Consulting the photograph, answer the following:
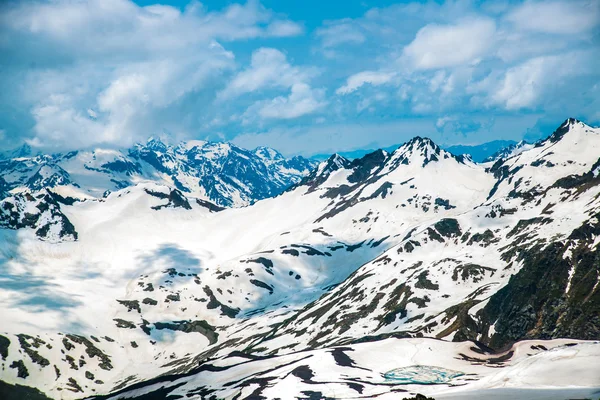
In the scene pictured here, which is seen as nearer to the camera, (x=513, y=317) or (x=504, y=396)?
(x=504, y=396)

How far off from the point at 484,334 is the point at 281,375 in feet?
333

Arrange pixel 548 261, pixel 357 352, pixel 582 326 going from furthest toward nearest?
1. pixel 548 261
2. pixel 582 326
3. pixel 357 352

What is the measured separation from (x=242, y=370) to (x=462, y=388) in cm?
6872

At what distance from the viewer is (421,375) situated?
348 feet

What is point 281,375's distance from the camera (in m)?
113

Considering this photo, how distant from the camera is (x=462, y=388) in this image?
8012 centimetres

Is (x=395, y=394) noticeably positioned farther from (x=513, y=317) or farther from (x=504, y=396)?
(x=513, y=317)

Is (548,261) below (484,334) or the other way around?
the other way around

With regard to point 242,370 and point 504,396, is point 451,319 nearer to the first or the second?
point 242,370

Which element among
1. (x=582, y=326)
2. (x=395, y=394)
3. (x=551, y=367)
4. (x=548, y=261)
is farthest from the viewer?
(x=548, y=261)

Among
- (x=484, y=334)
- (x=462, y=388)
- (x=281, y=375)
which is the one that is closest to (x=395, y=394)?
(x=462, y=388)

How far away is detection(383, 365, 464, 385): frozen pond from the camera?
102m

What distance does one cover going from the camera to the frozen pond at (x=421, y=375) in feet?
334

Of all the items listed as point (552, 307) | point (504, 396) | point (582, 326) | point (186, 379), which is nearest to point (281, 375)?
point (186, 379)
